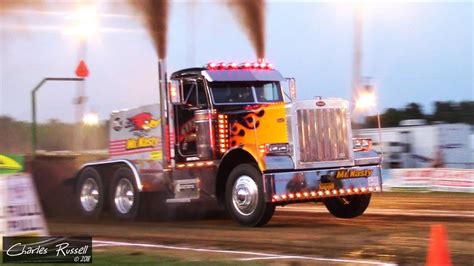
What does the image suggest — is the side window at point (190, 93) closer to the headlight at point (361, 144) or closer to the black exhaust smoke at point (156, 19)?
the black exhaust smoke at point (156, 19)

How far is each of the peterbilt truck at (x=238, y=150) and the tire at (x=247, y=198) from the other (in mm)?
18

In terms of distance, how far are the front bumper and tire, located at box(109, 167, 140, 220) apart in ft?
12.5

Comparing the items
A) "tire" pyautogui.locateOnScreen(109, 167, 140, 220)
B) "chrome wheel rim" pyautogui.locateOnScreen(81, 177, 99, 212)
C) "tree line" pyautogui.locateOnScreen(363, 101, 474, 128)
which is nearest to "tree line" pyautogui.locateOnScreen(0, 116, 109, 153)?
"chrome wheel rim" pyautogui.locateOnScreen(81, 177, 99, 212)

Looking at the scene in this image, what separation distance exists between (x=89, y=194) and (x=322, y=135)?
6.26 metres

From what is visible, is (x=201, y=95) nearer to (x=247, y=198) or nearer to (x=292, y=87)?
(x=292, y=87)

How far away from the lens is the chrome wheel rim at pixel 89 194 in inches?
622

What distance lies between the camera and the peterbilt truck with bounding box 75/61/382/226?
12.1 meters

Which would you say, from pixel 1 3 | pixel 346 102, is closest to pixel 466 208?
pixel 346 102

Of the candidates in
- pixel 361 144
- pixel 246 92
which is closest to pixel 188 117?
pixel 246 92

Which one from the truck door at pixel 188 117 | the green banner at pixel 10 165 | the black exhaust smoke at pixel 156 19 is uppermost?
the black exhaust smoke at pixel 156 19

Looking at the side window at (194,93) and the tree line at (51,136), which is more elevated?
the side window at (194,93)

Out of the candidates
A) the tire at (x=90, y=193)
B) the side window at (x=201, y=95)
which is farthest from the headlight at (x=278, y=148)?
the tire at (x=90, y=193)

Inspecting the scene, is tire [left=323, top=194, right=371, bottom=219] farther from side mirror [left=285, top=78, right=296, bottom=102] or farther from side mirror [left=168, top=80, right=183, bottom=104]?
side mirror [left=168, top=80, right=183, bottom=104]

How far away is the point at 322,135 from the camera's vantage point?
40.9ft
